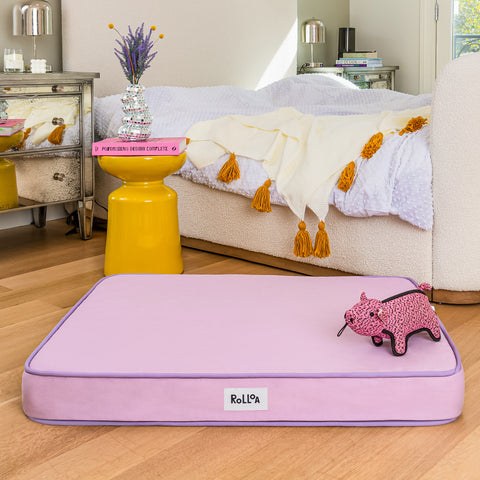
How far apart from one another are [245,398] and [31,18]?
2.17 m

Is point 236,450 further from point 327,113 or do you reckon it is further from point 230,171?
point 327,113

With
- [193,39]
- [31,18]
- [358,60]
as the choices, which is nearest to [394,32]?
[358,60]

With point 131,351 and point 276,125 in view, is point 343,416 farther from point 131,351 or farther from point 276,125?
point 276,125

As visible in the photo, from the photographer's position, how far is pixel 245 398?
122 centimetres

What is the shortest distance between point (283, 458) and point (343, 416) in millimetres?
162

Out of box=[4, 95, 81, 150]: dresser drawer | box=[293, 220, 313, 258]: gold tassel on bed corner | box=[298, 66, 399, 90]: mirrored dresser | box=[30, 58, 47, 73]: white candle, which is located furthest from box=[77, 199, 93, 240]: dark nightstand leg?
box=[298, 66, 399, 90]: mirrored dresser

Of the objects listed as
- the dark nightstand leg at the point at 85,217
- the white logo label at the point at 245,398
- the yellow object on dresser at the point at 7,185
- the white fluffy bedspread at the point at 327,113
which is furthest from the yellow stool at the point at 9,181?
the white logo label at the point at 245,398

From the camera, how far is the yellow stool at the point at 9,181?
2463mm

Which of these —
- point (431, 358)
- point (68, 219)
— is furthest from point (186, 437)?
point (68, 219)

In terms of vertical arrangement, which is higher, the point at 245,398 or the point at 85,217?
the point at 85,217

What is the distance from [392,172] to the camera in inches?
75.7

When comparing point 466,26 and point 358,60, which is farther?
point 466,26


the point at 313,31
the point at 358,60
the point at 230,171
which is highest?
the point at 313,31

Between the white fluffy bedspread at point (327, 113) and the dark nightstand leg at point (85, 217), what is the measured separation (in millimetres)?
322
